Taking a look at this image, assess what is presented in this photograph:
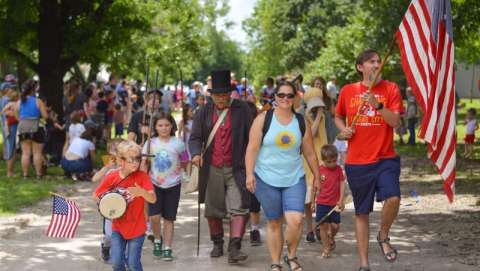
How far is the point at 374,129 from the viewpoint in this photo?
8.25 metres

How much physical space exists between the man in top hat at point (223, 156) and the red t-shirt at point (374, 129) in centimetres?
131

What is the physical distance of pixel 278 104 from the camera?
8.40 meters

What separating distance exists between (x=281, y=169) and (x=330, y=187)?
135 centimetres

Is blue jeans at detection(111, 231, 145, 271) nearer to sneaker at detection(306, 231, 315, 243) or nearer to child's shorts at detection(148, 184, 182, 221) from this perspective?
child's shorts at detection(148, 184, 182, 221)

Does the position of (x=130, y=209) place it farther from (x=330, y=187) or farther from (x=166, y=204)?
(x=330, y=187)

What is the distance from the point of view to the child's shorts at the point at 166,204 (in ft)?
30.4

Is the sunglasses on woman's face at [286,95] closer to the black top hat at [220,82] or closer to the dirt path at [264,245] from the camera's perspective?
the black top hat at [220,82]

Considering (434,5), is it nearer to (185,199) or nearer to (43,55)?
(185,199)

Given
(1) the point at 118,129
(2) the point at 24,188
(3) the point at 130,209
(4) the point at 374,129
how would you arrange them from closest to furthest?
(3) the point at 130,209 < (4) the point at 374,129 < (2) the point at 24,188 < (1) the point at 118,129

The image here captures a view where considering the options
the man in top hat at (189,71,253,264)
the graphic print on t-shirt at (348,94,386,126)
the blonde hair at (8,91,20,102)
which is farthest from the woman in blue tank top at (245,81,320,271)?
the blonde hair at (8,91,20,102)

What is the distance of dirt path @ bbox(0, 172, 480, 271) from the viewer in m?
8.88

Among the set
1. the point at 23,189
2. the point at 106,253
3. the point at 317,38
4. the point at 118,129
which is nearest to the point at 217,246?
the point at 106,253

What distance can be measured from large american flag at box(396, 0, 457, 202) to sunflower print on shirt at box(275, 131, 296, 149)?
3.82 feet

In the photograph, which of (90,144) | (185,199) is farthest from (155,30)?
(185,199)
